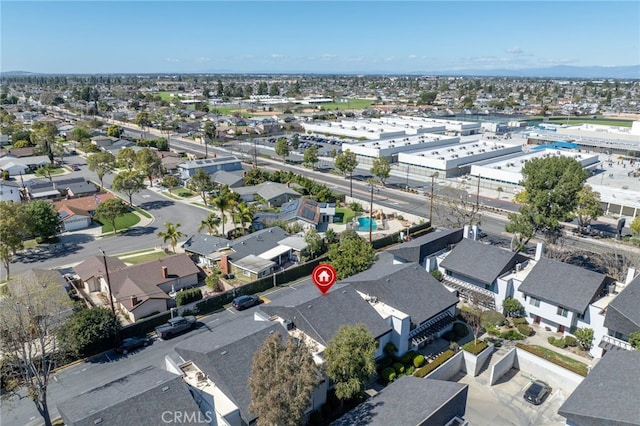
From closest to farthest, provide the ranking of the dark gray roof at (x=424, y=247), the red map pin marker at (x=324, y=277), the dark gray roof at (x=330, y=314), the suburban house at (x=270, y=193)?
the dark gray roof at (x=330, y=314)
the red map pin marker at (x=324, y=277)
the dark gray roof at (x=424, y=247)
the suburban house at (x=270, y=193)

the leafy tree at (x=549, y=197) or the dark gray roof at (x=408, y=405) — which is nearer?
the dark gray roof at (x=408, y=405)

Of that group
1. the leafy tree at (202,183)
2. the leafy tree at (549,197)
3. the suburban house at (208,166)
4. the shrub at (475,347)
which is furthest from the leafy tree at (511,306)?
the suburban house at (208,166)

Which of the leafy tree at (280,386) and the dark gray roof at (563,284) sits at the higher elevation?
the leafy tree at (280,386)

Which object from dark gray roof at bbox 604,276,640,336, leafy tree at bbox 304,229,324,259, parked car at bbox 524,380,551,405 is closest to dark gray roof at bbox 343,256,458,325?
parked car at bbox 524,380,551,405

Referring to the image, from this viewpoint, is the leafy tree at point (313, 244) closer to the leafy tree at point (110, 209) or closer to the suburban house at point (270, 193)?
the suburban house at point (270, 193)

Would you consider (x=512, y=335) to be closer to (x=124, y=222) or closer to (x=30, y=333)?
(x=30, y=333)

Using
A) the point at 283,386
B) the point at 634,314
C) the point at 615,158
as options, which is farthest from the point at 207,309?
the point at 615,158

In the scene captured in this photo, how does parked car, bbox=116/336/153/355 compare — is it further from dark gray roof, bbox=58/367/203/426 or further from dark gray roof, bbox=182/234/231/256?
dark gray roof, bbox=182/234/231/256
